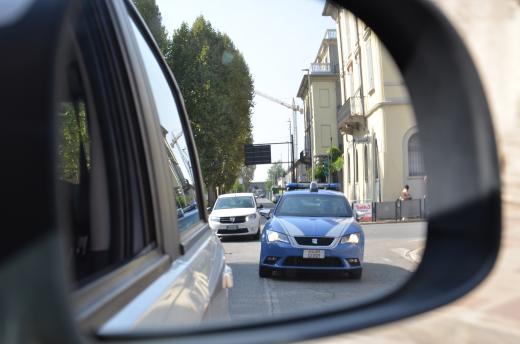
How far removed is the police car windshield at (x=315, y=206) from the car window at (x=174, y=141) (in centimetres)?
646

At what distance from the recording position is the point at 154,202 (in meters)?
1.97

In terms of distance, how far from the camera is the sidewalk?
1294 millimetres

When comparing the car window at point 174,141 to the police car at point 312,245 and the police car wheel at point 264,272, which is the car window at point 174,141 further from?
the police car wheel at point 264,272

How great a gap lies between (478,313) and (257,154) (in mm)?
40321

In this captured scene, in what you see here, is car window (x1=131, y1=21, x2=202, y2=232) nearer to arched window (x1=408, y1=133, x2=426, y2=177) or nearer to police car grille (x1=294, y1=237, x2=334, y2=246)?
arched window (x1=408, y1=133, x2=426, y2=177)

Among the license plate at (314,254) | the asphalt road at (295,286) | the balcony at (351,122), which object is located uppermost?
the balcony at (351,122)

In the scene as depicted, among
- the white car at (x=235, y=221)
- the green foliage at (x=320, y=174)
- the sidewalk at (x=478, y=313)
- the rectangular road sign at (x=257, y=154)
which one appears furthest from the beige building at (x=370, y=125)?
the green foliage at (x=320, y=174)

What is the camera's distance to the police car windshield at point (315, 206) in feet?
32.1

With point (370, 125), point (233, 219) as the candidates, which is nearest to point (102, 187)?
point (233, 219)

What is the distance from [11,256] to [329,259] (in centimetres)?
801

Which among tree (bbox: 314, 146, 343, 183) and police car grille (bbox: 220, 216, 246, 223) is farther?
tree (bbox: 314, 146, 343, 183)

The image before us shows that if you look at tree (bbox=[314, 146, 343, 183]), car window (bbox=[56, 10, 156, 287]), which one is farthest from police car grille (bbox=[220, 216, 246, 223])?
tree (bbox=[314, 146, 343, 183])

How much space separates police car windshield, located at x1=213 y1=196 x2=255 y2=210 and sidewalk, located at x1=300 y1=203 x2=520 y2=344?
15.3 m

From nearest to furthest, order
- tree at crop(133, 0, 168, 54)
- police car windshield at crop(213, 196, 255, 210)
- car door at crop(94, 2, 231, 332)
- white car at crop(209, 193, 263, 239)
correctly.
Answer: car door at crop(94, 2, 231, 332) → white car at crop(209, 193, 263, 239) → police car windshield at crop(213, 196, 255, 210) → tree at crop(133, 0, 168, 54)
